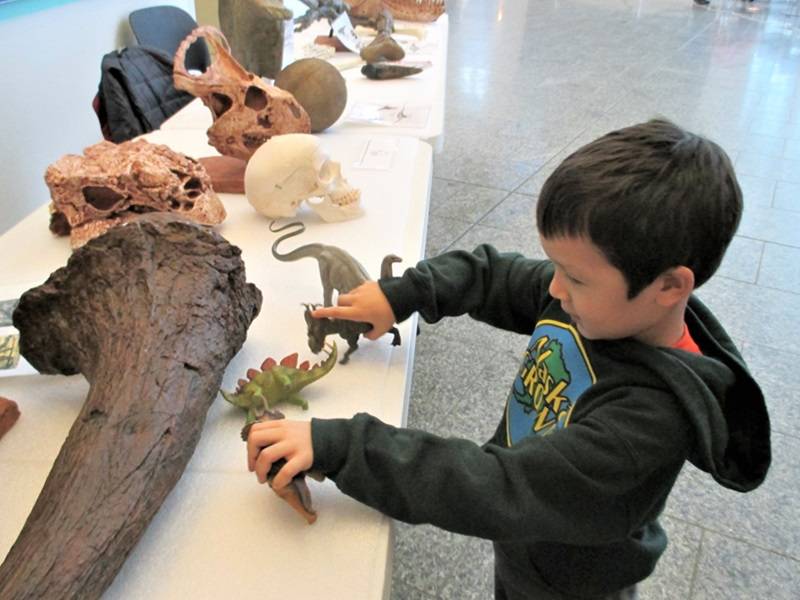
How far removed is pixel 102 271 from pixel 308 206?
592mm

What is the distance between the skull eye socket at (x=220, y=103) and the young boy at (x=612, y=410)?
0.97 meters

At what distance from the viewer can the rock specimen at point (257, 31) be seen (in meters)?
1.77

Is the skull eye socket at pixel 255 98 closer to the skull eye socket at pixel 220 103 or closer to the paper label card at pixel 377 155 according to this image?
the skull eye socket at pixel 220 103

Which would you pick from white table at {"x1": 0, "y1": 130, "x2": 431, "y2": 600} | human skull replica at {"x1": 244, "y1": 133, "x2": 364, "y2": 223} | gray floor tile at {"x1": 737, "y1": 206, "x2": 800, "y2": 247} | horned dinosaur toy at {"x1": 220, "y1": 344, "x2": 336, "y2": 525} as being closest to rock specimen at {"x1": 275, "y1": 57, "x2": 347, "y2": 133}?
human skull replica at {"x1": 244, "y1": 133, "x2": 364, "y2": 223}

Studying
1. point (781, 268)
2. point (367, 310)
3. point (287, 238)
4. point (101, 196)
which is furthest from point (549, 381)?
point (781, 268)

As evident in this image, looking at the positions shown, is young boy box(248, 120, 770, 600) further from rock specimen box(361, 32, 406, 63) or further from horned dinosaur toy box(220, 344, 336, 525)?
rock specimen box(361, 32, 406, 63)

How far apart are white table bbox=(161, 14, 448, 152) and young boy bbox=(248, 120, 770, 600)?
1115mm

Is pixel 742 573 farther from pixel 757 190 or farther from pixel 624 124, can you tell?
pixel 624 124

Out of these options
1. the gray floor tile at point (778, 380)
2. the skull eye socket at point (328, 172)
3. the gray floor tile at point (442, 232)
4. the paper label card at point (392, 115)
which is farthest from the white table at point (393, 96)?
the gray floor tile at point (778, 380)

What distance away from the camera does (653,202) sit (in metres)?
0.60

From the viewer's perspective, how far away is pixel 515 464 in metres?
0.66

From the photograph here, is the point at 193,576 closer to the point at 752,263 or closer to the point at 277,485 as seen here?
the point at 277,485

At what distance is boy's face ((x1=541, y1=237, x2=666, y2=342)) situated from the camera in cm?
64

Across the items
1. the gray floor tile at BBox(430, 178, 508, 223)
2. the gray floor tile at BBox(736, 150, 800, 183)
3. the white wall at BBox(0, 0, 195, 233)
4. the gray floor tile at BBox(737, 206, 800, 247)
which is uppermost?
the white wall at BBox(0, 0, 195, 233)
